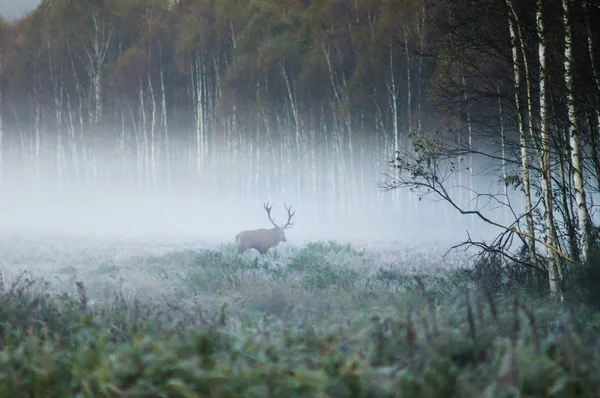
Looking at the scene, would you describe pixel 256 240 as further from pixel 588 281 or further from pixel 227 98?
pixel 227 98

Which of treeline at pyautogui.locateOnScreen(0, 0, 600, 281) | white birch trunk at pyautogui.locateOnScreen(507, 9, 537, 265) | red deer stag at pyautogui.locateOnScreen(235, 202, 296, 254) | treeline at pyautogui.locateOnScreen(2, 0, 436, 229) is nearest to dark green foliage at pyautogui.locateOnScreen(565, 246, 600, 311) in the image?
white birch trunk at pyautogui.locateOnScreen(507, 9, 537, 265)

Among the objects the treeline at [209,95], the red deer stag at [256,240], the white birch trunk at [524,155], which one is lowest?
the red deer stag at [256,240]

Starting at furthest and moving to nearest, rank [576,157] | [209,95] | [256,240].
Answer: [209,95]
[256,240]
[576,157]

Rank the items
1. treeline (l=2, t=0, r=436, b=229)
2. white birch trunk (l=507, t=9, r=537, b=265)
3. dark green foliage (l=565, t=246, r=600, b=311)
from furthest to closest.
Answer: treeline (l=2, t=0, r=436, b=229)
white birch trunk (l=507, t=9, r=537, b=265)
dark green foliage (l=565, t=246, r=600, b=311)

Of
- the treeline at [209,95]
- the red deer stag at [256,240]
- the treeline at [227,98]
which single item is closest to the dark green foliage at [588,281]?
the red deer stag at [256,240]

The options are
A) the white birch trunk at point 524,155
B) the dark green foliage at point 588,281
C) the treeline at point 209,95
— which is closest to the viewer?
the dark green foliage at point 588,281

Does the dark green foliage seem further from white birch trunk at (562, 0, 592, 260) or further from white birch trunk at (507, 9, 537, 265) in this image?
white birch trunk at (507, 9, 537, 265)

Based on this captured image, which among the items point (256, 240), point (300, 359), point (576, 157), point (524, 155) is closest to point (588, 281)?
point (576, 157)

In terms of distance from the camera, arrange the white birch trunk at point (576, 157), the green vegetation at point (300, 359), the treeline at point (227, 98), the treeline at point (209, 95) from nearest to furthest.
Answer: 1. the green vegetation at point (300, 359)
2. the white birch trunk at point (576, 157)
3. the treeline at point (227, 98)
4. the treeline at point (209, 95)

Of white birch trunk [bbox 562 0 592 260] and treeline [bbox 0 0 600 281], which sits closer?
white birch trunk [bbox 562 0 592 260]

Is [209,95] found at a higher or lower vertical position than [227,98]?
higher

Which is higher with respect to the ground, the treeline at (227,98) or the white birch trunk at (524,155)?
the treeline at (227,98)

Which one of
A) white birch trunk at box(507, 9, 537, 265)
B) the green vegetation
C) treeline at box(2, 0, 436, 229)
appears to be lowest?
the green vegetation

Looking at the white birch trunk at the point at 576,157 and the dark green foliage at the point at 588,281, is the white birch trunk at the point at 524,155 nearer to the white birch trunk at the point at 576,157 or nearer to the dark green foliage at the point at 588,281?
the white birch trunk at the point at 576,157
